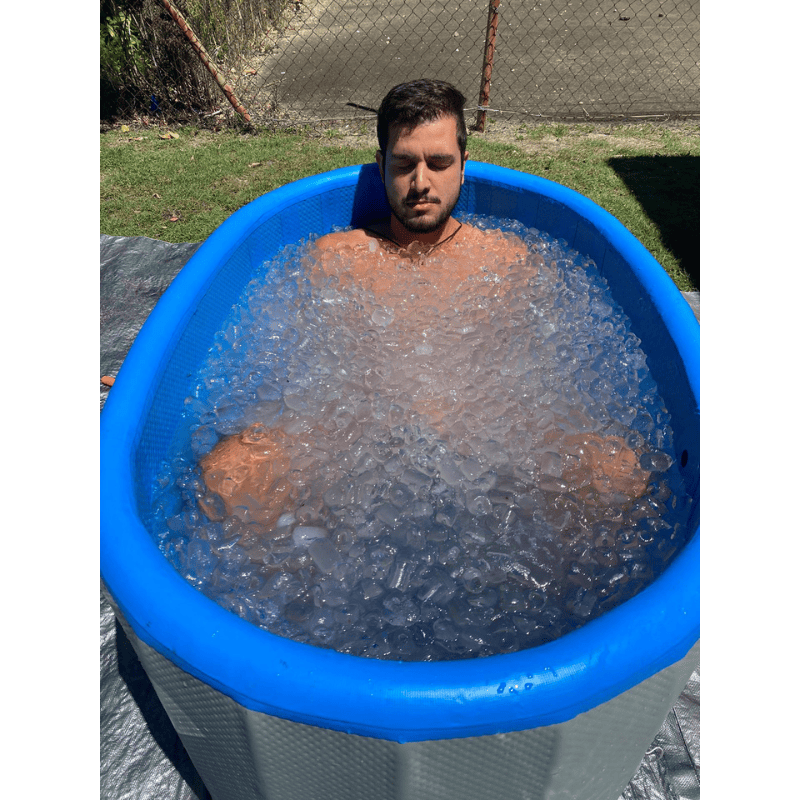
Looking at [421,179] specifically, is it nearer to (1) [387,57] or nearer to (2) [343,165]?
(2) [343,165]

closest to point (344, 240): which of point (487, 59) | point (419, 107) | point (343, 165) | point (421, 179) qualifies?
point (421, 179)

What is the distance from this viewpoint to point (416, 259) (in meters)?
2.60

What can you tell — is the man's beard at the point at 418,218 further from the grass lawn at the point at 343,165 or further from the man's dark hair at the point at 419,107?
the grass lawn at the point at 343,165

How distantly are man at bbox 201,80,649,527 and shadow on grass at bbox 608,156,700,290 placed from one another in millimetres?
1217

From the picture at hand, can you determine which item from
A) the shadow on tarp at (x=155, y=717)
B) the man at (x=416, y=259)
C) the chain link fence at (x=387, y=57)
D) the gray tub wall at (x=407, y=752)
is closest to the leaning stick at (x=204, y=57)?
the chain link fence at (x=387, y=57)

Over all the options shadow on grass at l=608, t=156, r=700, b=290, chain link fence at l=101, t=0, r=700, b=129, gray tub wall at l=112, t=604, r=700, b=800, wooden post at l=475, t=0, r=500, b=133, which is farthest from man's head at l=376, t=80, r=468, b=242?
chain link fence at l=101, t=0, r=700, b=129

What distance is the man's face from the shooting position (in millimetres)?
2275

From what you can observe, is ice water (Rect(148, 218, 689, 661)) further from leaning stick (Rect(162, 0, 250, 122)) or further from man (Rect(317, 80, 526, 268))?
leaning stick (Rect(162, 0, 250, 122))

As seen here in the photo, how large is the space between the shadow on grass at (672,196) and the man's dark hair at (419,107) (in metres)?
1.60

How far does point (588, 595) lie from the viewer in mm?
1479

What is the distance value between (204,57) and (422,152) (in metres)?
3.16

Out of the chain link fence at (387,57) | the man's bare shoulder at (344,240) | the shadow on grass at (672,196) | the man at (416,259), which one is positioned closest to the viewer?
the man at (416,259)

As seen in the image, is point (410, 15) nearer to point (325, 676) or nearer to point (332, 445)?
point (332, 445)

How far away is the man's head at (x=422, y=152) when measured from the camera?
227 centimetres
